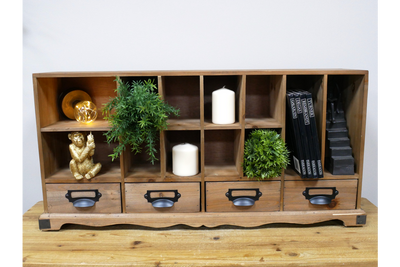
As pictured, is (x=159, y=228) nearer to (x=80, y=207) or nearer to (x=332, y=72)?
(x=80, y=207)

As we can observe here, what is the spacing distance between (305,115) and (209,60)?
0.67 meters

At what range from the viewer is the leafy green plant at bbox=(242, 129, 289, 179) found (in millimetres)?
1326

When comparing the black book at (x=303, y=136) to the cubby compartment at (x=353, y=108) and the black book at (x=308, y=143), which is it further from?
the cubby compartment at (x=353, y=108)

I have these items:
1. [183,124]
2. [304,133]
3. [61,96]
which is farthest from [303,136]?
[61,96]

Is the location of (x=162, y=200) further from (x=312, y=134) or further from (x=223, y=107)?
(x=312, y=134)

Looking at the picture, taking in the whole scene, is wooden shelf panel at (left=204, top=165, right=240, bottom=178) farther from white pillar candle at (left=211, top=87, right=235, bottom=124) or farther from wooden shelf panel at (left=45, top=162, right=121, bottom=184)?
wooden shelf panel at (left=45, top=162, right=121, bottom=184)

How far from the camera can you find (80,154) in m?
1.40

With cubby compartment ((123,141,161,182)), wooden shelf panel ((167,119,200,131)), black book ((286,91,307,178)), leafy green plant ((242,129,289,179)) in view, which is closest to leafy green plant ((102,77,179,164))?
wooden shelf panel ((167,119,200,131))

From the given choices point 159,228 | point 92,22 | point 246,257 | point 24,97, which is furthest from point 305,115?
point 24,97

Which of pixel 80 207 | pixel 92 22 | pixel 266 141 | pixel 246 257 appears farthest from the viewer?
pixel 92 22

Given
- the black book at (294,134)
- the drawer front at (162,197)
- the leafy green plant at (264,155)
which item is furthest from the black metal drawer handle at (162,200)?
the black book at (294,134)

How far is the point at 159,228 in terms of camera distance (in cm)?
144

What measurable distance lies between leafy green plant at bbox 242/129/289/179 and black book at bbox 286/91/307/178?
0.05 meters

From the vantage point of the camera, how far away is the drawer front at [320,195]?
142 cm
